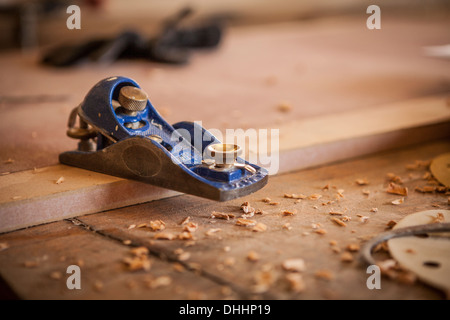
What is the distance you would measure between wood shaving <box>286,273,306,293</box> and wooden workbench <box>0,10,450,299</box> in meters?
0.01

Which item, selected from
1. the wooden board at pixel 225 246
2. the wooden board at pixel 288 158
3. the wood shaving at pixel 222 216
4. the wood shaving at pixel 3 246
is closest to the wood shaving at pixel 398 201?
the wooden board at pixel 225 246

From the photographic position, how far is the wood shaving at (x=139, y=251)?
1366 mm

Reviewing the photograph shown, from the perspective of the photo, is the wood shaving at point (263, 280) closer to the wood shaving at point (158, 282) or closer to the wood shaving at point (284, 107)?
the wood shaving at point (158, 282)

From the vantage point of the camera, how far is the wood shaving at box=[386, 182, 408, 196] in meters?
1.82

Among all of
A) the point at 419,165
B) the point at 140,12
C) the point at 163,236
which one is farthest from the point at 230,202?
the point at 140,12

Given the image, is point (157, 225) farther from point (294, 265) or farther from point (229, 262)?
point (294, 265)

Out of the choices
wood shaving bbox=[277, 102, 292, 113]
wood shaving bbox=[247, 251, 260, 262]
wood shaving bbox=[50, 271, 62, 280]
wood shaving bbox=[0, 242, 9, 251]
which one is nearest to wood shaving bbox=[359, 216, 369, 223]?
wood shaving bbox=[247, 251, 260, 262]

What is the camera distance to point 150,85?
3.25 meters

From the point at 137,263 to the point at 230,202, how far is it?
0.51 m

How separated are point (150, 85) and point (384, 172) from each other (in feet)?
5.76

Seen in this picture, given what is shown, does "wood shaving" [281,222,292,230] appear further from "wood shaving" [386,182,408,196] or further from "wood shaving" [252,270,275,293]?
"wood shaving" [386,182,408,196]

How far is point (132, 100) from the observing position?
164cm

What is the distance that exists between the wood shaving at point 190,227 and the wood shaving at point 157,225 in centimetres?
7

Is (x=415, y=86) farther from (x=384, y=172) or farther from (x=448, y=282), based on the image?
(x=448, y=282)
